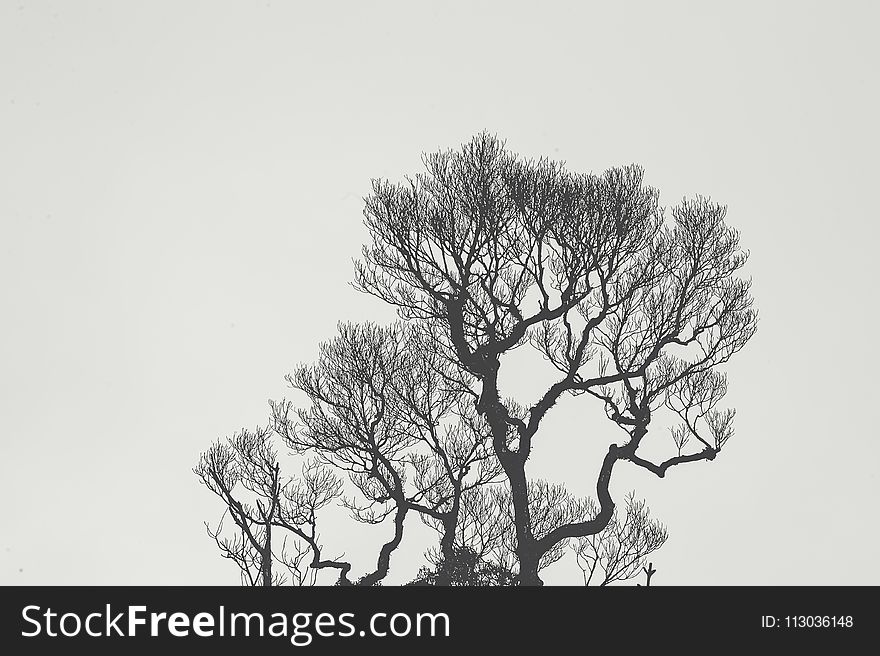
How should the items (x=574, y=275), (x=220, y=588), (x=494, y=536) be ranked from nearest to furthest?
(x=220, y=588), (x=574, y=275), (x=494, y=536)

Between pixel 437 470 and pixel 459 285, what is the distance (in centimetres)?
390

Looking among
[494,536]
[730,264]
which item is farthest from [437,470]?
[730,264]

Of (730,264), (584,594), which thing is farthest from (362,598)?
(730,264)

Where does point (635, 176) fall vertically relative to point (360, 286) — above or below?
above

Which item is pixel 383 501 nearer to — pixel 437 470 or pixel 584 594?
pixel 437 470

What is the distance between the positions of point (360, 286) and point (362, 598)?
6816 millimetres

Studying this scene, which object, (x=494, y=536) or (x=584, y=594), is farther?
(x=494, y=536)

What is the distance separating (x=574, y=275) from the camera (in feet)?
54.0

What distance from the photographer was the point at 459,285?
16.5 m

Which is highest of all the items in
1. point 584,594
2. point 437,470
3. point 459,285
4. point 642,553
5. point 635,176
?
point 635,176

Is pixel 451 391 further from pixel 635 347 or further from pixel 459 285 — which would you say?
pixel 635 347

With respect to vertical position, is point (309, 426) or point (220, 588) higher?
point (309, 426)

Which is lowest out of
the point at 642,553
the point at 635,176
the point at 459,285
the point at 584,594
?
the point at 584,594

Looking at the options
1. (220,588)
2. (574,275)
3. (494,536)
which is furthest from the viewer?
(494,536)
